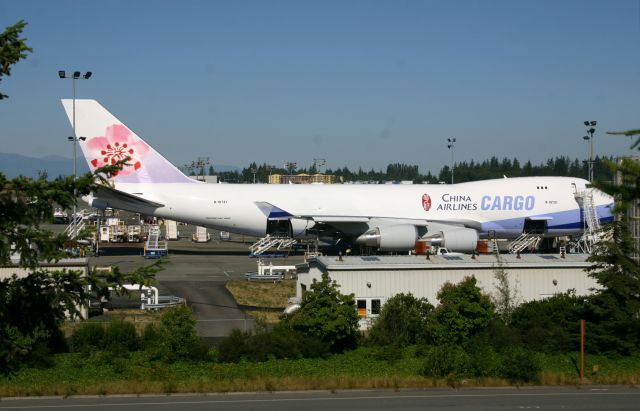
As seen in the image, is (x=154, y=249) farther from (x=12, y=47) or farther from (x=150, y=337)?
(x=12, y=47)

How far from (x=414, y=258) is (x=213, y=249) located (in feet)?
99.5

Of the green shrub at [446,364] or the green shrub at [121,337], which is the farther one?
the green shrub at [121,337]

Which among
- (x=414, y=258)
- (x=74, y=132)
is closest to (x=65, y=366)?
(x=414, y=258)

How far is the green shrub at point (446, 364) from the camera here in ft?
67.3

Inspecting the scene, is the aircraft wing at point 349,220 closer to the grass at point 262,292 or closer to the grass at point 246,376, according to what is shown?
the grass at point 262,292

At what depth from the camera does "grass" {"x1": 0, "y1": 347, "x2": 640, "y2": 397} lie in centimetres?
1944

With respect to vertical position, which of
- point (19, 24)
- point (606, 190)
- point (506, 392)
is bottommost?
point (506, 392)

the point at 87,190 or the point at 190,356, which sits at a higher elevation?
the point at 87,190

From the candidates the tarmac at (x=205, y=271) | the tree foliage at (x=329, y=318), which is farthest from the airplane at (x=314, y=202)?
the tree foliage at (x=329, y=318)

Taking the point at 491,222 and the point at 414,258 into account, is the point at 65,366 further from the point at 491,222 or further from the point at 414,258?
the point at 491,222

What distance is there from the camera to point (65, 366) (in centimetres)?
2134

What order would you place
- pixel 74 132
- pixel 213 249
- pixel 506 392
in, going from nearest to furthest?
pixel 506 392 → pixel 74 132 → pixel 213 249

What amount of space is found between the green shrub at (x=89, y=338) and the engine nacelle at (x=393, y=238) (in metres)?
22.0

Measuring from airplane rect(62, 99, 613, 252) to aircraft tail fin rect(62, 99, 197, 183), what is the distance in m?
0.06
